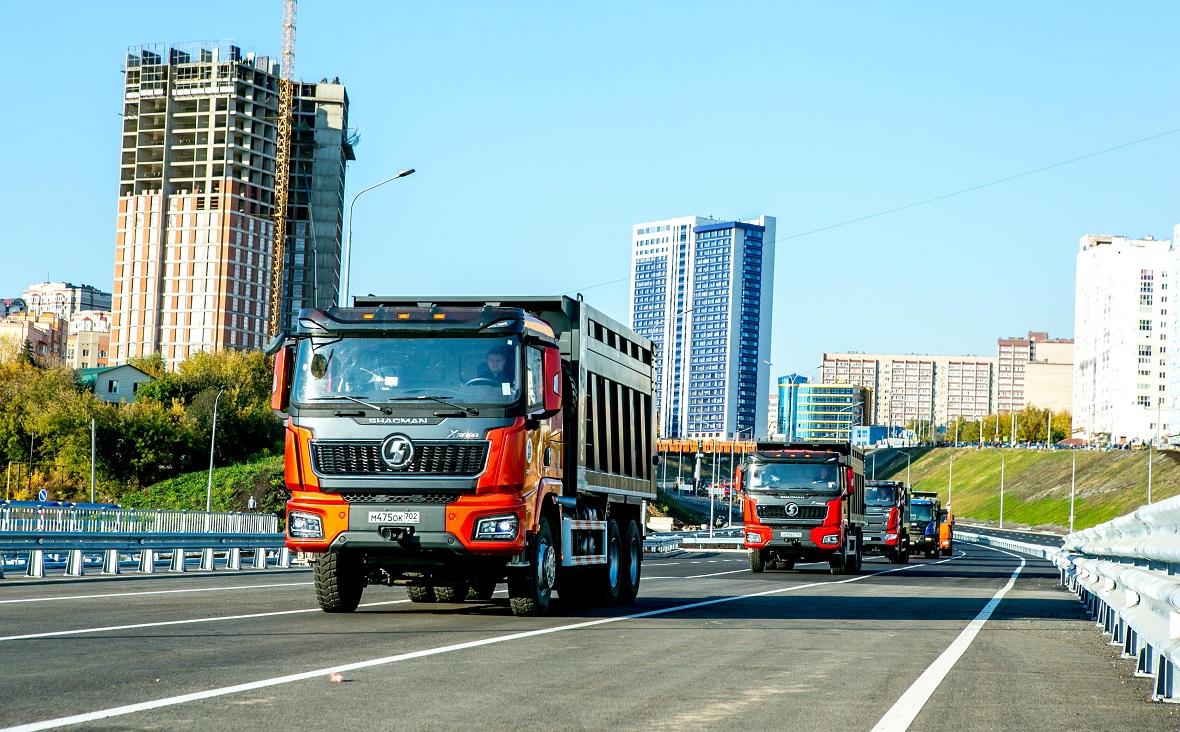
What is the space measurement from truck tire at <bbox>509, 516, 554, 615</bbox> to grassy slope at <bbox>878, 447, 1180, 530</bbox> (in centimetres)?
10682

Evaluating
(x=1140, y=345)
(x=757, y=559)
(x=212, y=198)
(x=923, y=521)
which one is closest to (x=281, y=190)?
(x=212, y=198)

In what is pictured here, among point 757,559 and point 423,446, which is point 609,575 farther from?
point 757,559

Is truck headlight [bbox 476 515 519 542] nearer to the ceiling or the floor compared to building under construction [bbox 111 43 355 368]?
nearer to the floor

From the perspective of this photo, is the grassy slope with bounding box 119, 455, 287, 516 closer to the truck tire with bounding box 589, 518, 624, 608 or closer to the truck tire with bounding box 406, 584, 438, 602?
the truck tire with bounding box 406, 584, 438, 602

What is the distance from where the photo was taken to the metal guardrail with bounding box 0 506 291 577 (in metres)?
22.5

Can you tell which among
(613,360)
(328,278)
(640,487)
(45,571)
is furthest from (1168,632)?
(328,278)

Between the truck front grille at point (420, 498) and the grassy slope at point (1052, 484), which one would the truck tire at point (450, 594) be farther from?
the grassy slope at point (1052, 484)

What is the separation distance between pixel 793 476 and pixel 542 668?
2277 cm

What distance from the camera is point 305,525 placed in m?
13.9

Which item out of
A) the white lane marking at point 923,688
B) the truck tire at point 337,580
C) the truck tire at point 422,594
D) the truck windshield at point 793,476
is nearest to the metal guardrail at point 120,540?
the truck tire at point 422,594

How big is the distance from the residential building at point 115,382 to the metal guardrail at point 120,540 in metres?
96.7

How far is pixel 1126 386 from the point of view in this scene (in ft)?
637

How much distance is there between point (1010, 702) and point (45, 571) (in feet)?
63.9

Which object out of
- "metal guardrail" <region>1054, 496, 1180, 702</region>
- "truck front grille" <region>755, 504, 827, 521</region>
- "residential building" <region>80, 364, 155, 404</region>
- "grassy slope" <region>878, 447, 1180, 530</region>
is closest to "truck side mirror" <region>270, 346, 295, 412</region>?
"metal guardrail" <region>1054, 496, 1180, 702</region>
